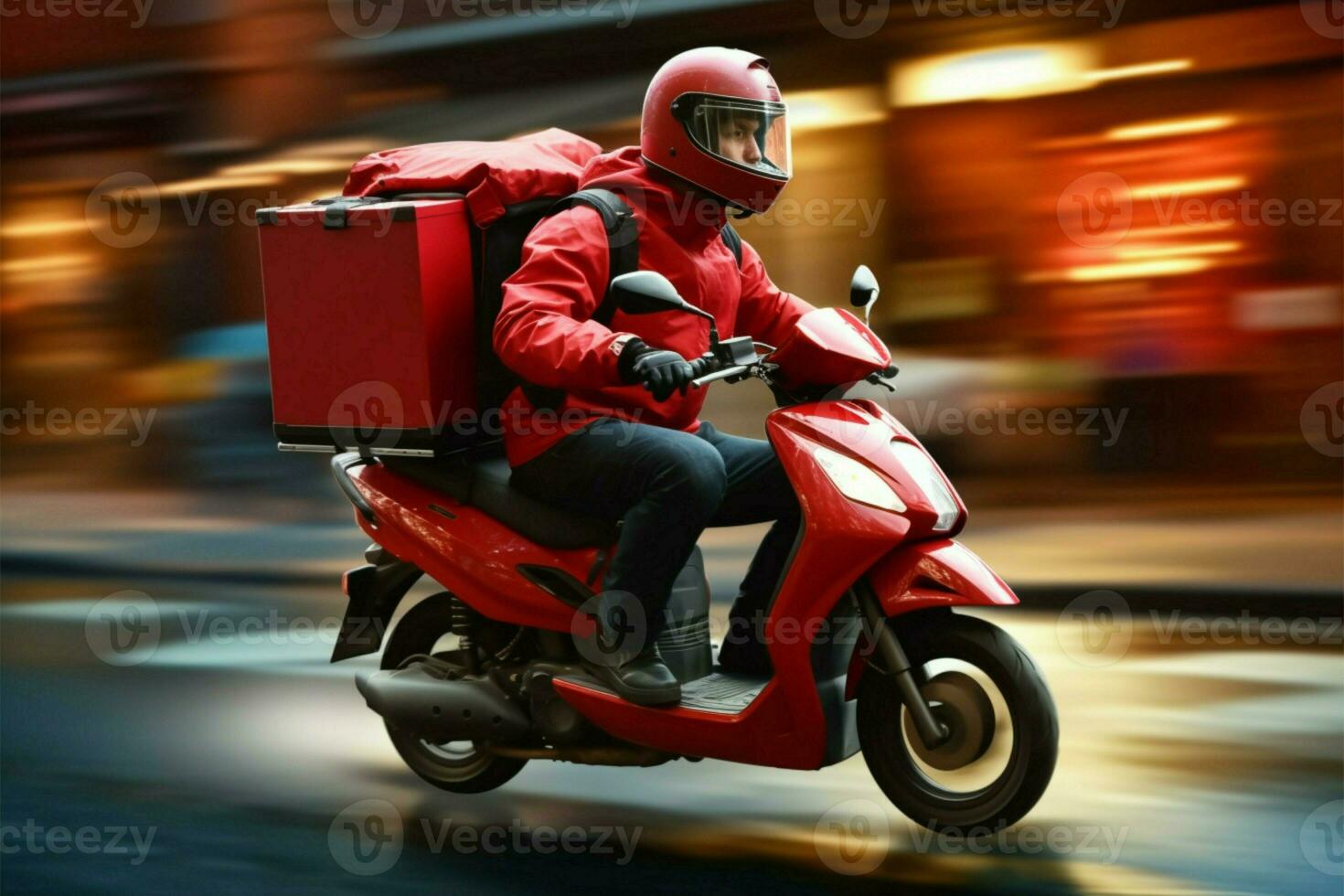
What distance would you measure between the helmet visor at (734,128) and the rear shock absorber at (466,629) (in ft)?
4.68

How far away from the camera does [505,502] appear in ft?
16.1

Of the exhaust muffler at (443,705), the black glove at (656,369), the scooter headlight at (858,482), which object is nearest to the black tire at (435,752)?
the exhaust muffler at (443,705)

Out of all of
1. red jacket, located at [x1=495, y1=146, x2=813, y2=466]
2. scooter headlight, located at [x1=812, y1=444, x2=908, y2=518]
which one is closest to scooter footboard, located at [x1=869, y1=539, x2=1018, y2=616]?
scooter headlight, located at [x1=812, y1=444, x2=908, y2=518]

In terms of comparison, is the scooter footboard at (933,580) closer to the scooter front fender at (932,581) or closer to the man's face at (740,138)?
the scooter front fender at (932,581)

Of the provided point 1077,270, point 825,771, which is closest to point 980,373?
point 1077,270

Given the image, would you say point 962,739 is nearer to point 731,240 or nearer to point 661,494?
point 661,494

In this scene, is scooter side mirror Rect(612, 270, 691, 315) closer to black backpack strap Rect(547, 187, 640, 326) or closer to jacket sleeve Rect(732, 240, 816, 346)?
black backpack strap Rect(547, 187, 640, 326)

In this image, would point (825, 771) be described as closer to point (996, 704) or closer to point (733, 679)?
point (733, 679)

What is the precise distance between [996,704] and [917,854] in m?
0.48

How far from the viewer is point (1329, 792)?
4926 mm

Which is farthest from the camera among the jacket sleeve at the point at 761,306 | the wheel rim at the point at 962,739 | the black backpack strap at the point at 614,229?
the jacket sleeve at the point at 761,306

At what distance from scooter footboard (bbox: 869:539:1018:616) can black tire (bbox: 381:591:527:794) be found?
1382 mm

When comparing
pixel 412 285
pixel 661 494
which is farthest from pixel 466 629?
pixel 412 285

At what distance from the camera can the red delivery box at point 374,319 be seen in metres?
4.74
